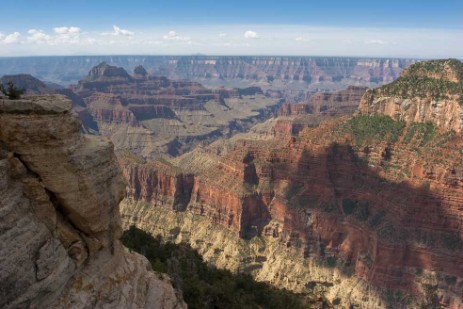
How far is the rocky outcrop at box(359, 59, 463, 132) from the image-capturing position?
81.6 metres

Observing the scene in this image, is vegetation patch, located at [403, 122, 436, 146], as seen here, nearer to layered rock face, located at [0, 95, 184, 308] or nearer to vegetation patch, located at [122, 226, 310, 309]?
vegetation patch, located at [122, 226, 310, 309]

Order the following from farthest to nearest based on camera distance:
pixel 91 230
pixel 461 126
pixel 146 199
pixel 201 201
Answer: pixel 146 199 < pixel 201 201 < pixel 461 126 < pixel 91 230

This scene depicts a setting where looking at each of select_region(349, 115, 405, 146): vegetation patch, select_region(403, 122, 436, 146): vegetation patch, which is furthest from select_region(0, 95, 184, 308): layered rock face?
select_region(349, 115, 405, 146): vegetation patch

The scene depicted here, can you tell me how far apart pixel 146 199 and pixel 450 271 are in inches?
2787

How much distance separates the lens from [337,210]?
8275cm

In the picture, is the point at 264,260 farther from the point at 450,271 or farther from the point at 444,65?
the point at 444,65

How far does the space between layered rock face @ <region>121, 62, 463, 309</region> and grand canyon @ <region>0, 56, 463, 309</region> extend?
0.81 feet

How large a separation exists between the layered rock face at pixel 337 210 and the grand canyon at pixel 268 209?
0.25m

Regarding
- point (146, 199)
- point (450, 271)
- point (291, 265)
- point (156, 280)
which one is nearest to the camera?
point (156, 280)

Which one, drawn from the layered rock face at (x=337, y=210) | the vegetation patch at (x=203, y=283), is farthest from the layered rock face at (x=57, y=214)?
the layered rock face at (x=337, y=210)

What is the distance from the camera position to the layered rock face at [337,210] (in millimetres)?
69062

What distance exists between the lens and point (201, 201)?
99188 mm

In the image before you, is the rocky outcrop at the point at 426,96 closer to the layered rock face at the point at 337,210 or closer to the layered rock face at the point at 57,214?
the layered rock face at the point at 337,210

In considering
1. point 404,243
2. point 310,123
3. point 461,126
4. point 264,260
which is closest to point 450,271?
point 404,243
